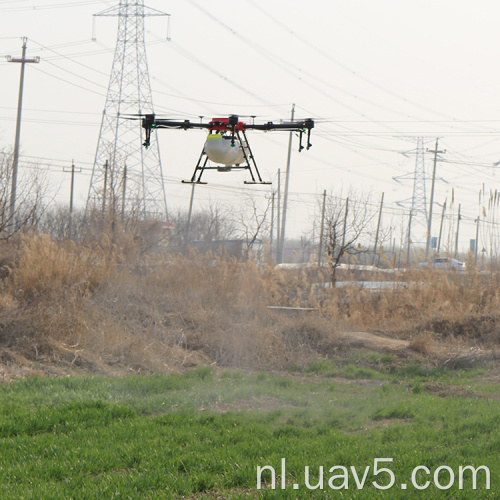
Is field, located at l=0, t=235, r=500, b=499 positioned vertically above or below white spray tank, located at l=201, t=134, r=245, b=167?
below

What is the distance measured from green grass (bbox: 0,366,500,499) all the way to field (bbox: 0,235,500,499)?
0.09 feet

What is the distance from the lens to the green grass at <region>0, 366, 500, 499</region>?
607cm

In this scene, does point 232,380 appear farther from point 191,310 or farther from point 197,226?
point 197,226

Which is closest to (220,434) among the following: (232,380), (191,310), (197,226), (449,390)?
(232,380)

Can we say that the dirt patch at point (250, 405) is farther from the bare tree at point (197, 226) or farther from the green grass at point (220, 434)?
the bare tree at point (197, 226)

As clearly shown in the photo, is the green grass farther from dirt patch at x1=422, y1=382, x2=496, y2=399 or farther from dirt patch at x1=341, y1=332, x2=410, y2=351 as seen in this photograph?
dirt patch at x1=341, y1=332, x2=410, y2=351

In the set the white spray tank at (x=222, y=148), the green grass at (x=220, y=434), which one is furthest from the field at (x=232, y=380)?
the white spray tank at (x=222, y=148)

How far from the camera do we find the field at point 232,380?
6387 millimetres

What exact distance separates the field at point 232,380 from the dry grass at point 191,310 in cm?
5

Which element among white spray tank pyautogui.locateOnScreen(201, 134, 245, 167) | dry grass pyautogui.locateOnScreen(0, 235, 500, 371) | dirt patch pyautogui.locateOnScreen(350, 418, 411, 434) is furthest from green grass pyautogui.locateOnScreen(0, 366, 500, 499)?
white spray tank pyautogui.locateOnScreen(201, 134, 245, 167)

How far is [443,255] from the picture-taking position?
21.7 metres

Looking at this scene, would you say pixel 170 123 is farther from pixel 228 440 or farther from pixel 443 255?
pixel 443 255

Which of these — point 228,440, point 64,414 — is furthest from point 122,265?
point 228,440

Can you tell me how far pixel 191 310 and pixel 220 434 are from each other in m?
9.17
